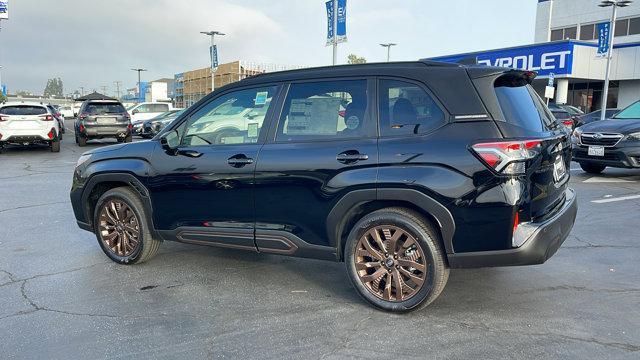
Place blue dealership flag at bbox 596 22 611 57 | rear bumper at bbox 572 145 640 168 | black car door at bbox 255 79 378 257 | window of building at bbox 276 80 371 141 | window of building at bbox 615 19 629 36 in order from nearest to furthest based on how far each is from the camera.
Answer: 1. black car door at bbox 255 79 378 257
2. window of building at bbox 276 80 371 141
3. rear bumper at bbox 572 145 640 168
4. blue dealership flag at bbox 596 22 611 57
5. window of building at bbox 615 19 629 36

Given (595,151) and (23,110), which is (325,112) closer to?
(595,151)

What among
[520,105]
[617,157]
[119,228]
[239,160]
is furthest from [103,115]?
[520,105]

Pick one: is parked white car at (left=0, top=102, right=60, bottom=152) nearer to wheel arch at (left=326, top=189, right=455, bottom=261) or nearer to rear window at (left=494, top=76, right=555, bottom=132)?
wheel arch at (left=326, top=189, right=455, bottom=261)

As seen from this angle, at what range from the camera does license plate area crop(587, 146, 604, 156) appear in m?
9.26

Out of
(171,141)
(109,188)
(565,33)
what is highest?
(565,33)

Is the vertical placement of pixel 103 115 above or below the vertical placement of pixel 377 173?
above

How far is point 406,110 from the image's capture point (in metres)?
3.67

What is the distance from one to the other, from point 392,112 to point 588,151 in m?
7.30

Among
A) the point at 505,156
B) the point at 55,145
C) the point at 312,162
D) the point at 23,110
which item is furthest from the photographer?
the point at 55,145

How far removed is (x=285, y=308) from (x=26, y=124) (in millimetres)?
14262

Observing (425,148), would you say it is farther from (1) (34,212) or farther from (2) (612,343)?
(1) (34,212)

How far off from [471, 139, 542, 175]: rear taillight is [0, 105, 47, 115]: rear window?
15.4 m

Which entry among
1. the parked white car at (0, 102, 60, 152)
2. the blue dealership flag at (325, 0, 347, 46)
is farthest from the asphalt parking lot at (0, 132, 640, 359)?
the blue dealership flag at (325, 0, 347, 46)

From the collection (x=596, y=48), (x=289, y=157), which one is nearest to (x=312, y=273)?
(x=289, y=157)
